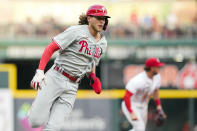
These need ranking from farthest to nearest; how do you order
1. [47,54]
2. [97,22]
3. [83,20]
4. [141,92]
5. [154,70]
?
[141,92] < [154,70] < [83,20] < [97,22] < [47,54]

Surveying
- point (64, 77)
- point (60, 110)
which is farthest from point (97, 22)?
point (60, 110)

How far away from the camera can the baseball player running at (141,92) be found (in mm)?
7367

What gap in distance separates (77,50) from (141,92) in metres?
2.47

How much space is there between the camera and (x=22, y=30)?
47.4 ft

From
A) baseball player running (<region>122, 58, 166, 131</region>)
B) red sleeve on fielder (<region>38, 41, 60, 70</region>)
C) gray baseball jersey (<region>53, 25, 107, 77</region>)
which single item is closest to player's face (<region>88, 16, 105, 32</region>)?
gray baseball jersey (<region>53, 25, 107, 77</region>)

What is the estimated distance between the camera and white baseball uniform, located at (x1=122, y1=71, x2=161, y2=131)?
7.45 metres

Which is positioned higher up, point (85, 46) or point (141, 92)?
point (85, 46)

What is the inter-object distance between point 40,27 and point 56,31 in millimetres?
499

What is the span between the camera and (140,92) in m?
7.73

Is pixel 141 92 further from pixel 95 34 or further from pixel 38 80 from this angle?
pixel 38 80

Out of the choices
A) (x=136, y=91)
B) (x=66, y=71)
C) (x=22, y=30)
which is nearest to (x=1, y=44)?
(x=22, y=30)

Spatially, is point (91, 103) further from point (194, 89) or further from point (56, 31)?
point (56, 31)

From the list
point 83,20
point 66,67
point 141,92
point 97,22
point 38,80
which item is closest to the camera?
point 38,80

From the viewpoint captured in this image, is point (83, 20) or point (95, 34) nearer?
point (95, 34)
